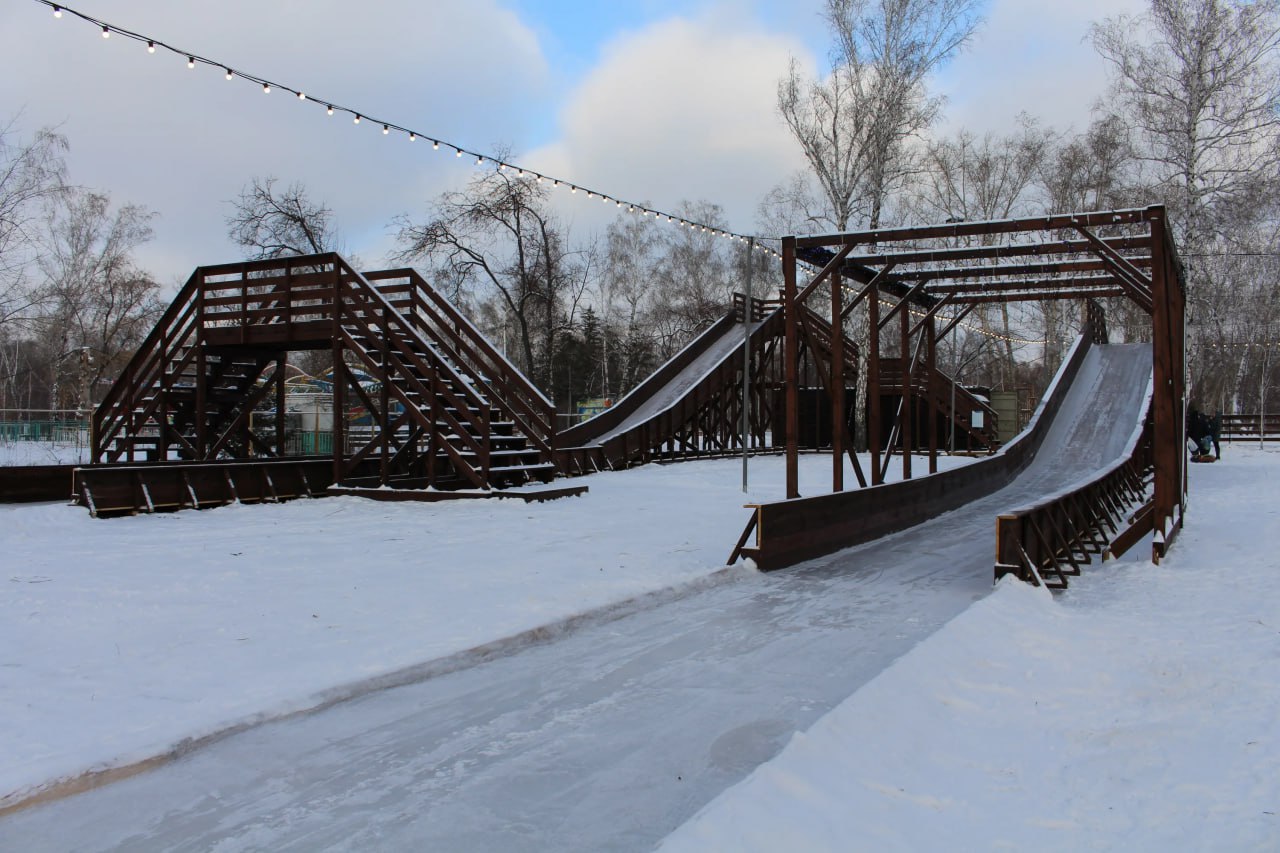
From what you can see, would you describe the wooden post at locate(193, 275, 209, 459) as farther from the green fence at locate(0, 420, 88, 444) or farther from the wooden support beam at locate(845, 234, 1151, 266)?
the green fence at locate(0, 420, 88, 444)

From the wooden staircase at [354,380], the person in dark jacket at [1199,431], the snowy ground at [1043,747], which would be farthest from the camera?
the person in dark jacket at [1199,431]

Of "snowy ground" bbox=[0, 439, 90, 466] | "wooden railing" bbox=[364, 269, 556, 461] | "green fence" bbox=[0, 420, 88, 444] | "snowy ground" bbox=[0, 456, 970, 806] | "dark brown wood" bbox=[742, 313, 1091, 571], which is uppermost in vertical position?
"wooden railing" bbox=[364, 269, 556, 461]

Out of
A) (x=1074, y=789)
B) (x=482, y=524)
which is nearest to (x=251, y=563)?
(x=482, y=524)

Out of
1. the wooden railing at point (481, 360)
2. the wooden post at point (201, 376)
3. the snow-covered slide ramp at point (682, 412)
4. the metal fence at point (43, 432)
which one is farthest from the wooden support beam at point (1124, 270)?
the metal fence at point (43, 432)

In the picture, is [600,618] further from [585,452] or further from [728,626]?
[585,452]

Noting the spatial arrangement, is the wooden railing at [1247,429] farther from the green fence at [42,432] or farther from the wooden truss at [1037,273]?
the green fence at [42,432]

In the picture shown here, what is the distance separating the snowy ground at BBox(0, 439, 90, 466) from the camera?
79.6 ft

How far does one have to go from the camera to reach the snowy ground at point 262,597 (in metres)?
5.03

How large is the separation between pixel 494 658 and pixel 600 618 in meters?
1.34

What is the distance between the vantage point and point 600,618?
302 inches

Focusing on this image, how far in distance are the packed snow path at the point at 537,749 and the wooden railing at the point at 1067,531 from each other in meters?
1.26

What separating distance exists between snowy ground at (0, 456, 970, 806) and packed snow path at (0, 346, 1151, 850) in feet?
1.25

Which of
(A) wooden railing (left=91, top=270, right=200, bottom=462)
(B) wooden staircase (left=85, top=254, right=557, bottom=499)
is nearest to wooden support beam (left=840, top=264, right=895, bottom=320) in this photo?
(B) wooden staircase (left=85, top=254, right=557, bottom=499)

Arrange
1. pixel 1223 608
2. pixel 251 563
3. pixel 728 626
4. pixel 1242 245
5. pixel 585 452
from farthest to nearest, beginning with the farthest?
pixel 1242 245
pixel 585 452
pixel 251 563
pixel 1223 608
pixel 728 626
